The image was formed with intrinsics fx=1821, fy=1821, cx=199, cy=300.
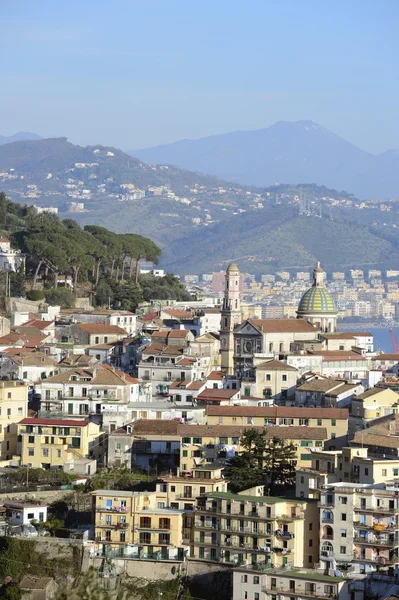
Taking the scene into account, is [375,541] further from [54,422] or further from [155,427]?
[54,422]

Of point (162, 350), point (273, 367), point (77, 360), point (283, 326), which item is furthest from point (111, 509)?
point (283, 326)

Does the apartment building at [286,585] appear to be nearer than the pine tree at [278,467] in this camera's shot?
Yes

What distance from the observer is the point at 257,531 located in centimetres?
3703

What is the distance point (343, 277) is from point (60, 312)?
133488 mm

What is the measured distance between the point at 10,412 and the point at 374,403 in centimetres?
926

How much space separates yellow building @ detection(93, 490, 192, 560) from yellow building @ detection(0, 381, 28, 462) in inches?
281

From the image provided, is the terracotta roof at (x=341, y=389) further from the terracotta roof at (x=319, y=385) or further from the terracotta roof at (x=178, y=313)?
the terracotta roof at (x=178, y=313)

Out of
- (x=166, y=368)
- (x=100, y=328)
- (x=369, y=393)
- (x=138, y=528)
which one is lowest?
(x=138, y=528)

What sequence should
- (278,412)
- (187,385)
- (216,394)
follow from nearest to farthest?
(278,412) → (216,394) → (187,385)

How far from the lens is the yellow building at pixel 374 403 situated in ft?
149

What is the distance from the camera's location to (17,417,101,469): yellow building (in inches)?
1737

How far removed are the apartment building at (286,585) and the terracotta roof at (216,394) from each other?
12498 mm

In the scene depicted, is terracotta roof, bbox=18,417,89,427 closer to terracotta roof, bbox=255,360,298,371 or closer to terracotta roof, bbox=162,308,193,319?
terracotta roof, bbox=255,360,298,371

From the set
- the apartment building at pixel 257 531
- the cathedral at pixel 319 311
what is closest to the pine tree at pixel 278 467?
the apartment building at pixel 257 531
